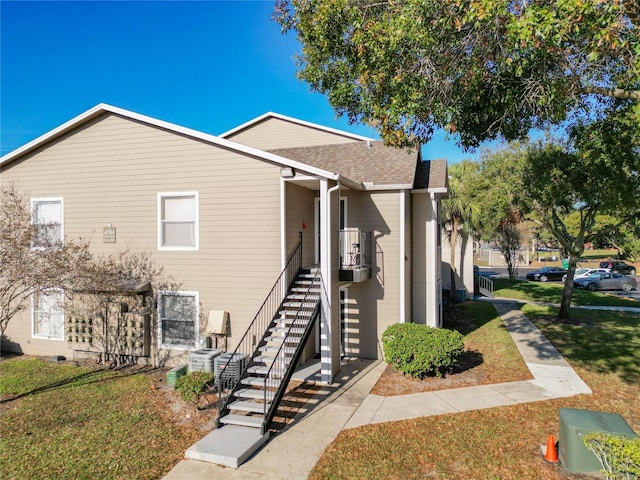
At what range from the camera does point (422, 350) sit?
8.94 meters

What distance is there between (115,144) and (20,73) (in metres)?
3.41

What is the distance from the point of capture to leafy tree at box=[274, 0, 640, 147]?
580 cm

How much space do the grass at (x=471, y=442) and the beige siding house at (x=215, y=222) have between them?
2714 mm

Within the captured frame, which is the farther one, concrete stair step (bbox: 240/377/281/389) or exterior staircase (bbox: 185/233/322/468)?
concrete stair step (bbox: 240/377/281/389)

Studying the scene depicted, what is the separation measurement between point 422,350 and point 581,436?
398 cm

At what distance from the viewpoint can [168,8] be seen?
10805 mm

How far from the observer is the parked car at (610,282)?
88.8 feet

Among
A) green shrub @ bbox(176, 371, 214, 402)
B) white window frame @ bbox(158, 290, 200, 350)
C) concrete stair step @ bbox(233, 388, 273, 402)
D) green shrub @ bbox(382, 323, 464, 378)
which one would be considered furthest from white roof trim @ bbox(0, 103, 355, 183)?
green shrub @ bbox(176, 371, 214, 402)

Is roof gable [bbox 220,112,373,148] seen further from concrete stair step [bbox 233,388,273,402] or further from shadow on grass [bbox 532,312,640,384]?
concrete stair step [bbox 233,388,273,402]

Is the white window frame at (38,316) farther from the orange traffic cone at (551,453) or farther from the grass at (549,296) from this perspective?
the grass at (549,296)

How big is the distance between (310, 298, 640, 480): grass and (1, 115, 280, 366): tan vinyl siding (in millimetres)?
4508

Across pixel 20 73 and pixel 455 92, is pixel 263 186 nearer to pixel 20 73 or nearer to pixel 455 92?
pixel 455 92

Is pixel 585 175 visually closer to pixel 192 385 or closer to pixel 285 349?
pixel 285 349

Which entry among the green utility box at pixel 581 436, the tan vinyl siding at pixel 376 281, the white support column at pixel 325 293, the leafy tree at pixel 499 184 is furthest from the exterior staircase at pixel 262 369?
the leafy tree at pixel 499 184
